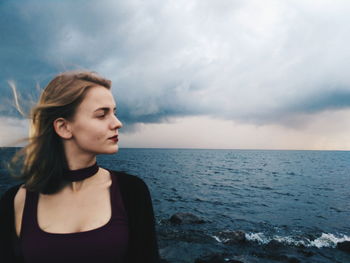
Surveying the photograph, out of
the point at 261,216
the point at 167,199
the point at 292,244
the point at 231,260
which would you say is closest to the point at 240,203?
the point at 261,216

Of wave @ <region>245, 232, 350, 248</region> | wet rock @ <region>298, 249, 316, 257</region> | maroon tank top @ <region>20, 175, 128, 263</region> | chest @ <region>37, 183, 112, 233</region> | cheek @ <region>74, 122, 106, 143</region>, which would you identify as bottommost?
wave @ <region>245, 232, 350, 248</region>

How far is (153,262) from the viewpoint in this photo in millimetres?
2074

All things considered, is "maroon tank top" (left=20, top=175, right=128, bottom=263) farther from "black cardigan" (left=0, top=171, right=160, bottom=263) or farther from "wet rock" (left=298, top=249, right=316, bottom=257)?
"wet rock" (left=298, top=249, right=316, bottom=257)

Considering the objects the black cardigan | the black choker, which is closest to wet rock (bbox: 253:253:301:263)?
the black cardigan

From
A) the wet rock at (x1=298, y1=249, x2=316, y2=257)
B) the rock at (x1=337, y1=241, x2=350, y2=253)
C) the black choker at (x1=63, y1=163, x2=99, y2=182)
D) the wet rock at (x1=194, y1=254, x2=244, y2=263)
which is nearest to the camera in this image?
the black choker at (x1=63, y1=163, x2=99, y2=182)

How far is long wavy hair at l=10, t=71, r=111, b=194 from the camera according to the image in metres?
1.91

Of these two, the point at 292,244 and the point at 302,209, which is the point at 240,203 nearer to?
the point at 302,209

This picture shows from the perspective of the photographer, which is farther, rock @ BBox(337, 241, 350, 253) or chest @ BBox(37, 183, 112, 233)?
rock @ BBox(337, 241, 350, 253)

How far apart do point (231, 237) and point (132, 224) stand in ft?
36.5

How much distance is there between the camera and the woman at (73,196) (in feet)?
5.79

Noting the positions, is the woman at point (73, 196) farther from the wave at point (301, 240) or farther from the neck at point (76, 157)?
the wave at point (301, 240)

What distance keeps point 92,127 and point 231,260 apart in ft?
30.1

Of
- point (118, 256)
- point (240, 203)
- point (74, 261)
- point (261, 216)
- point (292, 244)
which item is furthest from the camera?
point (240, 203)

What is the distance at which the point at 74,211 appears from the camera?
198 cm
